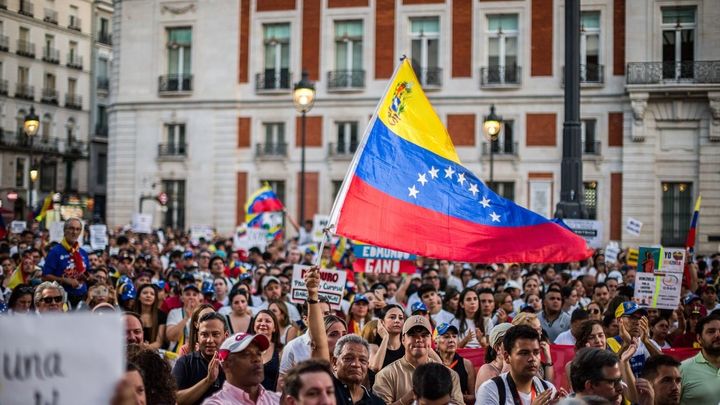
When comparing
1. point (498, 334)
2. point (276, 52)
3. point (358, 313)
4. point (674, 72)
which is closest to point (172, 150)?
point (276, 52)

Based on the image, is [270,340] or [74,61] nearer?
[270,340]

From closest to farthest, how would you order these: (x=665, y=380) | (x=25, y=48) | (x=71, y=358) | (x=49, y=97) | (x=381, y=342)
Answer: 1. (x=71, y=358)
2. (x=665, y=380)
3. (x=381, y=342)
4. (x=25, y=48)
5. (x=49, y=97)

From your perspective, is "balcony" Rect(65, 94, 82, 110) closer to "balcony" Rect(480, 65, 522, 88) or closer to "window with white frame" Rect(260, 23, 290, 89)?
"window with white frame" Rect(260, 23, 290, 89)

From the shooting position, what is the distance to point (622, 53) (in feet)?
127

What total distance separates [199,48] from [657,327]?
33550 millimetres

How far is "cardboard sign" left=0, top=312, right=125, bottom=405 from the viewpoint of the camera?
3.42 metres

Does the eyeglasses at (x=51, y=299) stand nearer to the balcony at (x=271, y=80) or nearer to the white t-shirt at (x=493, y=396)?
the white t-shirt at (x=493, y=396)

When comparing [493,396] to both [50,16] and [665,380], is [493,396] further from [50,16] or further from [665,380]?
[50,16]

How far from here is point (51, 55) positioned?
241 feet

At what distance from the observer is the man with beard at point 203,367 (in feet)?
23.9

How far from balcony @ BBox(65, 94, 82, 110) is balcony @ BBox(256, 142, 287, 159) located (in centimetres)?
3742

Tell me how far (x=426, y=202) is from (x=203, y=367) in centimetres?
309

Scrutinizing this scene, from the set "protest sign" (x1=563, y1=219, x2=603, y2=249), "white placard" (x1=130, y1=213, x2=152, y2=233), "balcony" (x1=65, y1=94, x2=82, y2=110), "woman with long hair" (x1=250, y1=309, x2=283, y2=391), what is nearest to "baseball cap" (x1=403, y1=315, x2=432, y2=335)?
"woman with long hair" (x1=250, y1=309, x2=283, y2=391)

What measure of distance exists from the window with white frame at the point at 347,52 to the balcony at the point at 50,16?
37535 mm
